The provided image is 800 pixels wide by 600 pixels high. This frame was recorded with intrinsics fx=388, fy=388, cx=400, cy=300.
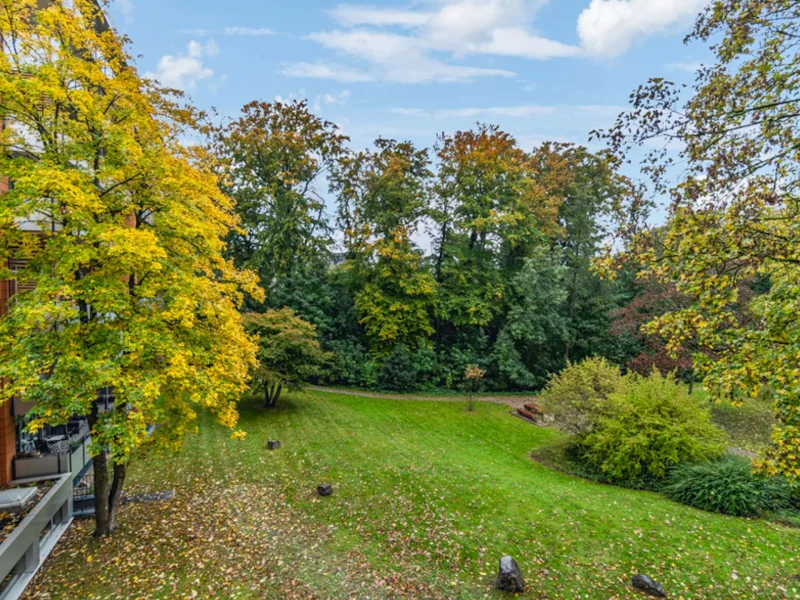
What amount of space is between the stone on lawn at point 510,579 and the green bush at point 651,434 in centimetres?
613

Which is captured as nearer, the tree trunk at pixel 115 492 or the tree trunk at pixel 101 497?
the tree trunk at pixel 101 497

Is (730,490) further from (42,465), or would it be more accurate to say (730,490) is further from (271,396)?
(42,465)

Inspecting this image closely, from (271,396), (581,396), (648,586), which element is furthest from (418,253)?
(648,586)

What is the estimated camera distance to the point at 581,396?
1289cm

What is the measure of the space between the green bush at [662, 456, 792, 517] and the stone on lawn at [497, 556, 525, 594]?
238 inches

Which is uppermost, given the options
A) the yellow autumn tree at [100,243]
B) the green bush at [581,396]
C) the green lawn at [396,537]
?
the yellow autumn tree at [100,243]

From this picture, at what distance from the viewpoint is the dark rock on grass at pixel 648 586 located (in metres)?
6.72

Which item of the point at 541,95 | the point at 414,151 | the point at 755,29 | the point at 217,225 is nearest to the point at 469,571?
the point at 217,225

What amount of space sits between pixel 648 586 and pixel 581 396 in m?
6.57

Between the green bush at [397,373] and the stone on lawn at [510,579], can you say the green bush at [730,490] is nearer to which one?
the stone on lawn at [510,579]

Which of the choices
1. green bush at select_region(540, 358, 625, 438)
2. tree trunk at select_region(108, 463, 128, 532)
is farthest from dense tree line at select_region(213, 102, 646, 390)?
tree trunk at select_region(108, 463, 128, 532)

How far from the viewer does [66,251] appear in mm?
6523

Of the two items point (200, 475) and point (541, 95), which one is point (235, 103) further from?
point (200, 475)

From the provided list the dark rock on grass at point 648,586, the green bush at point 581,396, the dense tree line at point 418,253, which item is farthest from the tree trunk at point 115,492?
the dense tree line at point 418,253
